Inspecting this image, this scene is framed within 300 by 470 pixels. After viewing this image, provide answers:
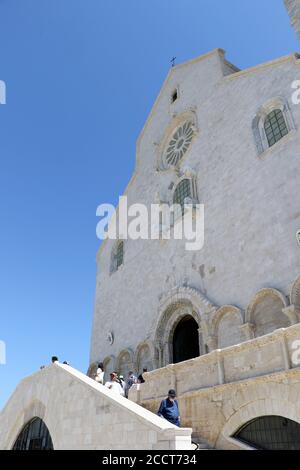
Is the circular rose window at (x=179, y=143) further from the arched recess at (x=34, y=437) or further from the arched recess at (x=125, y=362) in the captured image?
the arched recess at (x=34, y=437)

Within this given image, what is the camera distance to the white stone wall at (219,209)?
36.6 ft

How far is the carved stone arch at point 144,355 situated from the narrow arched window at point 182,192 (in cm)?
619

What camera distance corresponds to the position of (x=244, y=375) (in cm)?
688

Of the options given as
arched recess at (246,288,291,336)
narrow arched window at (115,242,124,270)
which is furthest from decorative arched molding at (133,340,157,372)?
narrow arched window at (115,242,124,270)

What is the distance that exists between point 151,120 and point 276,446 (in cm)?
1950

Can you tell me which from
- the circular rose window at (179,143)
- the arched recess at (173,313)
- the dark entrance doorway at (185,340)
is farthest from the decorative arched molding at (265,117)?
the dark entrance doorway at (185,340)

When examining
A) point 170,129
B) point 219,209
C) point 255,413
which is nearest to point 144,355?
point 219,209

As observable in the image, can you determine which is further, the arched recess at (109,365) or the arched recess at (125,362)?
the arched recess at (109,365)

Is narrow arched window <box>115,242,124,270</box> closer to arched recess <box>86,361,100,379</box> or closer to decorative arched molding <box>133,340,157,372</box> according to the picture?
arched recess <box>86,361,100,379</box>

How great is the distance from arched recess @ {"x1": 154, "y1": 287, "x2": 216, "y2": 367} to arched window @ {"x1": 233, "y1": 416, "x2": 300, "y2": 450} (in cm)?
583

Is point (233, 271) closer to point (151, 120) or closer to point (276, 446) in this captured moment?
point (276, 446)

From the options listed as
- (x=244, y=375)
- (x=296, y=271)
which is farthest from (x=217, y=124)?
(x=244, y=375)

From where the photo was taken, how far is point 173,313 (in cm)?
1461

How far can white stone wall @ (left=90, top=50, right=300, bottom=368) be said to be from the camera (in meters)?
11.1
